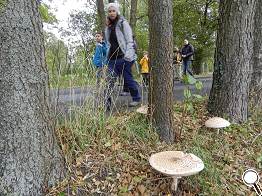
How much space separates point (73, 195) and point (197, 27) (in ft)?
68.3

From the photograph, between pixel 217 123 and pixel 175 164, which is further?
pixel 217 123

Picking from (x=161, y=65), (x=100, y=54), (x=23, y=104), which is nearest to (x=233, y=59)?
(x=161, y=65)

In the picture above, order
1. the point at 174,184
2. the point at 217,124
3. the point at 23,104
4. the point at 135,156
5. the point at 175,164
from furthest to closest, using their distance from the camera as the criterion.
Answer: the point at 217,124, the point at 135,156, the point at 174,184, the point at 175,164, the point at 23,104

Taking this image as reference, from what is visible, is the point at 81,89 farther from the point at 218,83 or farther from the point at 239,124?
the point at 239,124

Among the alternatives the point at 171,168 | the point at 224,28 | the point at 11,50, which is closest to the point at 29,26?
the point at 11,50

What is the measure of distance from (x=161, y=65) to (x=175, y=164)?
1.49m

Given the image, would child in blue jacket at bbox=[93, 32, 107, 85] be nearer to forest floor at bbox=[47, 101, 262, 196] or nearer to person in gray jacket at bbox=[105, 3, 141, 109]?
person in gray jacket at bbox=[105, 3, 141, 109]

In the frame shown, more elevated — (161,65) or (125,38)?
(125,38)

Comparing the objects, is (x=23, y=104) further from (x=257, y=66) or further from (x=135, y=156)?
(x=257, y=66)

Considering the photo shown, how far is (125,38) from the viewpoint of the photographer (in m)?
5.39

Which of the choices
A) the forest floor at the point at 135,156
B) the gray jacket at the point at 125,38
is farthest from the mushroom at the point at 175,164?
the gray jacket at the point at 125,38

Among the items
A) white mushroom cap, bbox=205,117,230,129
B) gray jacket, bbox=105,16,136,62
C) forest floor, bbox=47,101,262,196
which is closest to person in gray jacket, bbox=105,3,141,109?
gray jacket, bbox=105,16,136,62

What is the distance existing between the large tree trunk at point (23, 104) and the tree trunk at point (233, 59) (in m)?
3.23

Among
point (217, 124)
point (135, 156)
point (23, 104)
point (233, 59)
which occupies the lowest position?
point (135, 156)
